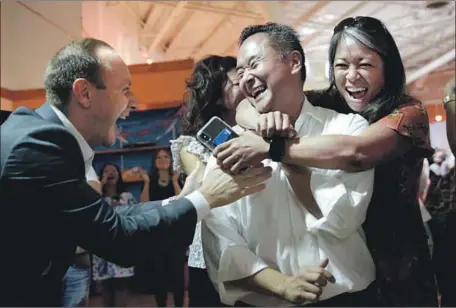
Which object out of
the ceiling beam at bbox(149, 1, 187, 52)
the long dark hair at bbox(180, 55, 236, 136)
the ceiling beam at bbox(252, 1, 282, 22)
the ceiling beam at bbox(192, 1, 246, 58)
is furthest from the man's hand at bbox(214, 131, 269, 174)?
the ceiling beam at bbox(149, 1, 187, 52)

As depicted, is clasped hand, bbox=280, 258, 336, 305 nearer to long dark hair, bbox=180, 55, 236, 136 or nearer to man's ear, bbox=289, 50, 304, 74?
man's ear, bbox=289, 50, 304, 74

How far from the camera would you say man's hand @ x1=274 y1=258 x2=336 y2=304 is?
0.78 meters

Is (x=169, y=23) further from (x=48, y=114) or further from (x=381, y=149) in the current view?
(x=381, y=149)

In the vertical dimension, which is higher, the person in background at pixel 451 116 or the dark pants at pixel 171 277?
the person in background at pixel 451 116

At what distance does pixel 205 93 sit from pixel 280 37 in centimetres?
57

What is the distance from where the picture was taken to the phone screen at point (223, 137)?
0.81 meters

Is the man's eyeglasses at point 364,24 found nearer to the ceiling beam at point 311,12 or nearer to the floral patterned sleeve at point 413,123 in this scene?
the floral patterned sleeve at point 413,123

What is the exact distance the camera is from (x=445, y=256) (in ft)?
3.99

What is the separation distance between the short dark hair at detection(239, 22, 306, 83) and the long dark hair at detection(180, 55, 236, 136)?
0.48 metres

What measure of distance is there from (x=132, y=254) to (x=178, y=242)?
77 millimetres

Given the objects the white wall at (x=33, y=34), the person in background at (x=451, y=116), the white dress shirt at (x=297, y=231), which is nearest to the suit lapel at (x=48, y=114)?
the white dress shirt at (x=297, y=231)

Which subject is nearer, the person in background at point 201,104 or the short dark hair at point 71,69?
the short dark hair at point 71,69

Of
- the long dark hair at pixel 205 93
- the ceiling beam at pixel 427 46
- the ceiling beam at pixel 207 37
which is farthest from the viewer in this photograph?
the ceiling beam at pixel 427 46

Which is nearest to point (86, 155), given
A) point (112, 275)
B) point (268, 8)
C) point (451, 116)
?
point (451, 116)
